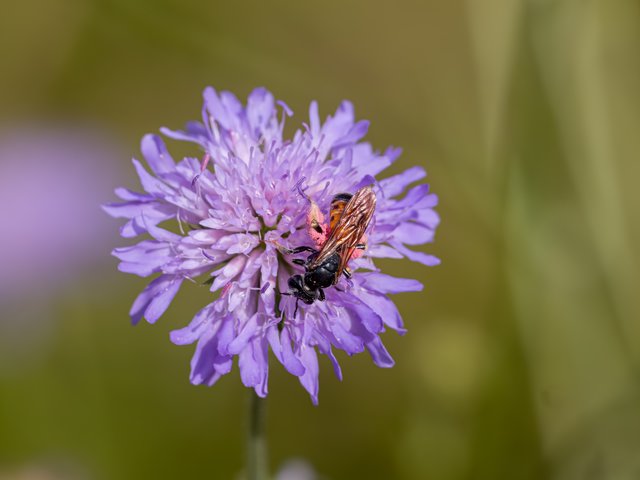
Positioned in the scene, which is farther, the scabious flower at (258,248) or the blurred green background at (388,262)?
the blurred green background at (388,262)

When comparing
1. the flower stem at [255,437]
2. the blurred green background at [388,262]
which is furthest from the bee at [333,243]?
the blurred green background at [388,262]

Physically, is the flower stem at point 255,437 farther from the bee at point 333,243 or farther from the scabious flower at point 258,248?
the bee at point 333,243

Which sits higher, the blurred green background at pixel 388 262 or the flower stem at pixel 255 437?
the blurred green background at pixel 388 262

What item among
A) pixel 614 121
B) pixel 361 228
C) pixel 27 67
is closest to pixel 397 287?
pixel 361 228

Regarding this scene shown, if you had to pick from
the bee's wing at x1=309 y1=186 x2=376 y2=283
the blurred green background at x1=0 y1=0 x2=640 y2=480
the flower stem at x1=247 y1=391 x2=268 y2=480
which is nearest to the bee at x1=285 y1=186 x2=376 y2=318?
the bee's wing at x1=309 y1=186 x2=376 y2=283

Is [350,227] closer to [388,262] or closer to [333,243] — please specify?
[333,243]

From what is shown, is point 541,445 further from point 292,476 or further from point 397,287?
point 397,287

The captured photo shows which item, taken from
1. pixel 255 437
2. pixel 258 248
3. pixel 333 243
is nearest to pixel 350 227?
pixel 333 243
